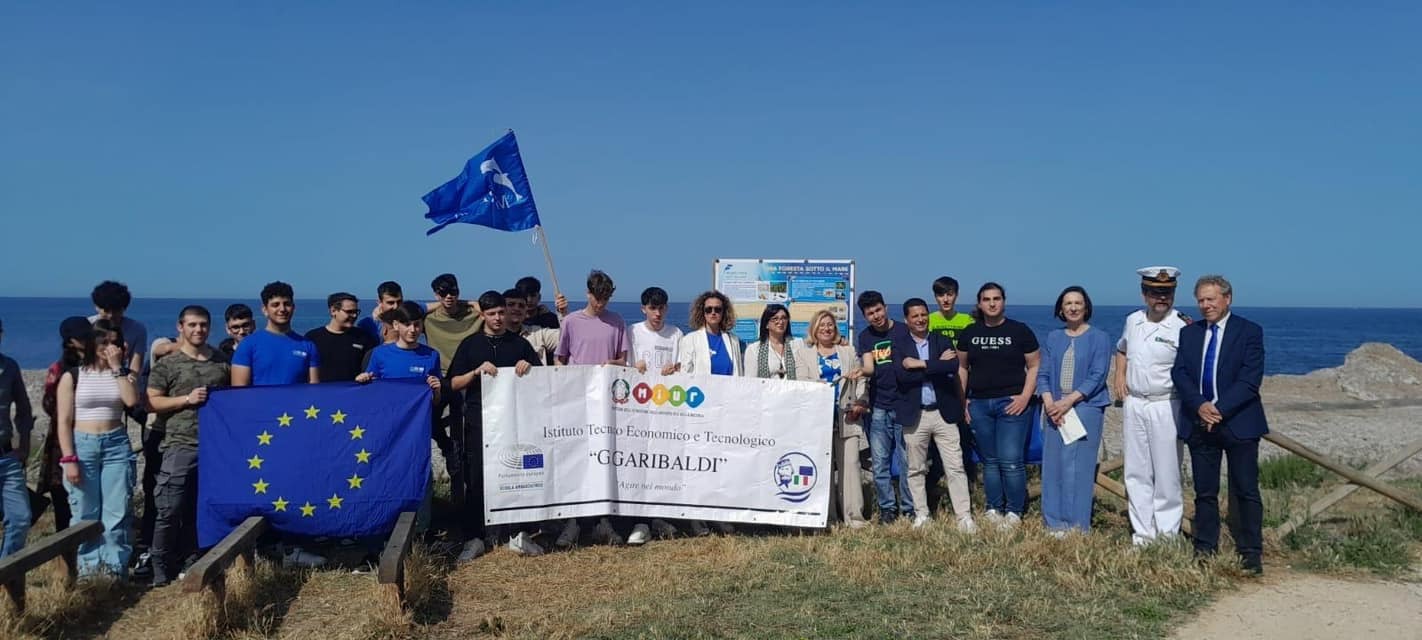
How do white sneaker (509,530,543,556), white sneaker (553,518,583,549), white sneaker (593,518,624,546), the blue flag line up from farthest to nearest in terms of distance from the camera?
the blue flag → white sneaker (593,518,624,546) → white sneaker (553,518,583,549) → white sneaker (509,530,543,556)

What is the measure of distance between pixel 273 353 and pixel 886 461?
195 inches

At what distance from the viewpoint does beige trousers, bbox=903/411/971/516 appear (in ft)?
26.6

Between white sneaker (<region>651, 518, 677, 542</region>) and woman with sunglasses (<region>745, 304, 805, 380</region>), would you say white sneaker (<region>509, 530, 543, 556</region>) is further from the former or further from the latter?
woman with sunglasses (<region>745, 304, 805, 380</region>)

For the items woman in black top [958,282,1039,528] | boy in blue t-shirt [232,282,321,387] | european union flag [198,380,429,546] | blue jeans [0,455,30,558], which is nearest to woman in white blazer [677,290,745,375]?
woman in black top [958,282,1039,528]

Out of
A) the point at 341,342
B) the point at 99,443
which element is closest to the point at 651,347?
the point at 341,342

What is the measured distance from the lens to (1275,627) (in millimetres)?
5664

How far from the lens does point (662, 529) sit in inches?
320

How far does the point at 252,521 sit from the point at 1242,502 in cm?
690

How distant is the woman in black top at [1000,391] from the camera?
795 cm

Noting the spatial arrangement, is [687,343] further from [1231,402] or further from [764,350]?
[1231,402]

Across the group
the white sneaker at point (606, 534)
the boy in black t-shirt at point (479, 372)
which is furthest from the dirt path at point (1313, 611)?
the boy in black t-shirt at point (479, 372)

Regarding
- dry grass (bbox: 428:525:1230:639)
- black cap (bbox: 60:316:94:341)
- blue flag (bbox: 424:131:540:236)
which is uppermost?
blue flag (bbox: 424:131:540:236)

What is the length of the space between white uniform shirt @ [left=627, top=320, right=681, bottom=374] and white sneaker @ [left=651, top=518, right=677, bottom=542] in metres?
1.30

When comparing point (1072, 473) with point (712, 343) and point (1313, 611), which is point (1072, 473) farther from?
point (712, 343)
